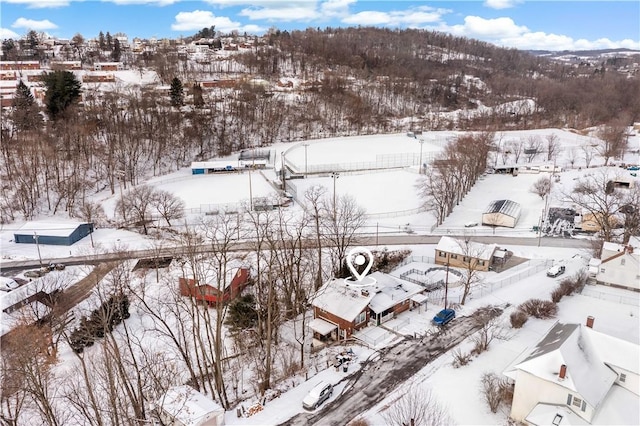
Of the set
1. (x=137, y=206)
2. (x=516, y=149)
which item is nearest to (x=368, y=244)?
(x=137, y=206)

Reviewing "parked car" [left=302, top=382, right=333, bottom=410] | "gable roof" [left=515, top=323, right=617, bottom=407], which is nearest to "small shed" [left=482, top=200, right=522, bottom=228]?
"gable roof" [left=515, top=323, right=617, bottom=407]

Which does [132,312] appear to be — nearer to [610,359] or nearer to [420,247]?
[420,247]

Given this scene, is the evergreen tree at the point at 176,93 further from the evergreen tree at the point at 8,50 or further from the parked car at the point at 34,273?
the parked car at the point at 34,273

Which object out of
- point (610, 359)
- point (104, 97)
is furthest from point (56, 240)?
point (104, 97)

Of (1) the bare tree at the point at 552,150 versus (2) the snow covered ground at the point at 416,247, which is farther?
(1) the bare tree at the point at 552,150

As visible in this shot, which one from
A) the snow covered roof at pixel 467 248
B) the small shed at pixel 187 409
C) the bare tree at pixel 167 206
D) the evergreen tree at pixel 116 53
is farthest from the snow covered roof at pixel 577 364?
the evergreen tree at pixel 116 53
